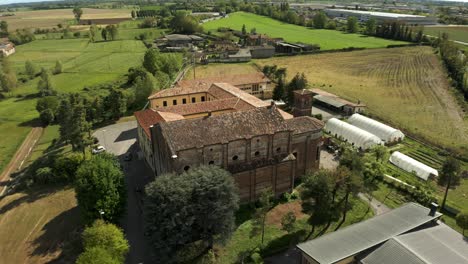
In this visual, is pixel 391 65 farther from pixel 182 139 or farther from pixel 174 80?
pixel 182 139

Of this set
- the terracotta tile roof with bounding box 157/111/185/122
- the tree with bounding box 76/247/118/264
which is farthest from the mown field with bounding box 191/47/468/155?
the tree with bounding box 76/247/118/264

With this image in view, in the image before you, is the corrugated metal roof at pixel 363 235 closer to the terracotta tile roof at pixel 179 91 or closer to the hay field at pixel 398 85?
the hay field at pixel 398 85

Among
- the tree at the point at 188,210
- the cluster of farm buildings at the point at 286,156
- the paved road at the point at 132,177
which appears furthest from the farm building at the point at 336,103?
the tree at the point at 188,210

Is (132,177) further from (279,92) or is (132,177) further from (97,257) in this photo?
(279,92)

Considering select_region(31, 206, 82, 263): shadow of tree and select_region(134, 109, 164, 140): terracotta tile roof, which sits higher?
select_region(134, 109, 164, 140): terracotta tile roof

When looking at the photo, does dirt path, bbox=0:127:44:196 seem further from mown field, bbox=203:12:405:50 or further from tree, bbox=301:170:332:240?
mown field, bbox=203:12:405:50

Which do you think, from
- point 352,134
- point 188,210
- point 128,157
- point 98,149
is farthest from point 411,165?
point 98,149

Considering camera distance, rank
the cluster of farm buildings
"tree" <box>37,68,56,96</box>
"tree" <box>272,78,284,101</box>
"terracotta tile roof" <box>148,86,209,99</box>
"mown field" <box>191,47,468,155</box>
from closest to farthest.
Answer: the cluster of farm buildings, "terracotta tile roof" <box>148,86,209,99</box>, "mown field" <box>191,47,468,155</box>, "tree" <box>272,78,284,101</box>, "tree" <box>37,68,56,96</box>

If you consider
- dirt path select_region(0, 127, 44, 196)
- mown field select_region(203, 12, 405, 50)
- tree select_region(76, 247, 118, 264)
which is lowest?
dirt path select_region(0, 127, 44, 196)
